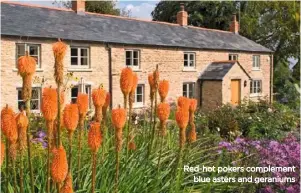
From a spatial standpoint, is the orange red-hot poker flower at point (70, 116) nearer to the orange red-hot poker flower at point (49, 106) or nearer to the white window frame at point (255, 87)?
the orange red-hot poker flower at point (49, 106)

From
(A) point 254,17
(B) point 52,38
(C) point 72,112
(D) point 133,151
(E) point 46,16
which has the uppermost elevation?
(A) point 254,17

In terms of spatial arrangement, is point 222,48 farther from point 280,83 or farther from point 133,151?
point 133,151

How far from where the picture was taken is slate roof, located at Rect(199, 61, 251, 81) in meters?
25.0

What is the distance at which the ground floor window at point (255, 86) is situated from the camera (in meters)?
30.1

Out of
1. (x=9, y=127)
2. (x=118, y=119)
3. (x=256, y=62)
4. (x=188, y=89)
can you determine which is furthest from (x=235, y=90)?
(x=9, y=127)

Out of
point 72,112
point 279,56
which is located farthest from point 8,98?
point 279,56

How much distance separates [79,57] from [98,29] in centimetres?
246

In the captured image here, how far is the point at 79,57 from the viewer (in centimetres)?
1877

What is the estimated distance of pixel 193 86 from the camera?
25.7 meters

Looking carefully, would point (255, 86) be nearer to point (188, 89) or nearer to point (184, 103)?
point (188, 89)

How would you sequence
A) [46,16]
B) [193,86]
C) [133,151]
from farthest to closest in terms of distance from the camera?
[193,86], [46,16], [133,151]

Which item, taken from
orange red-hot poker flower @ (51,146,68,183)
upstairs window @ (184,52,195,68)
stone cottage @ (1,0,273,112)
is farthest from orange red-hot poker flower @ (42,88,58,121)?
upstairs window @ (184,52,195,68)

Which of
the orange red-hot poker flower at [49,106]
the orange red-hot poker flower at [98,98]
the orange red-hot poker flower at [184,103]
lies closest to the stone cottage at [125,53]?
the orange red-hot poker flower at [98,98]

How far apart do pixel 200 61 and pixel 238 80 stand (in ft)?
9.65
